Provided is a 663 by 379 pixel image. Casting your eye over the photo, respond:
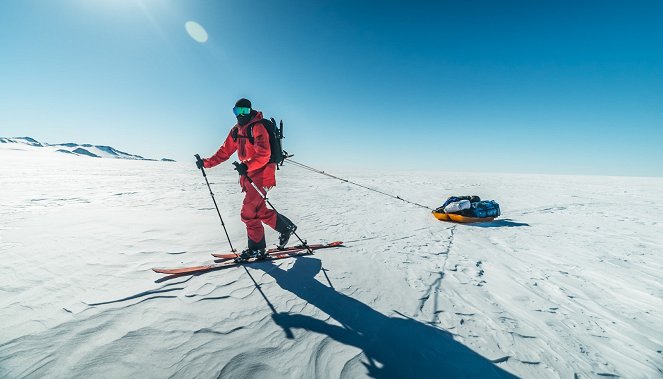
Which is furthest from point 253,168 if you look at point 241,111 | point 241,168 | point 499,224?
point 499,224

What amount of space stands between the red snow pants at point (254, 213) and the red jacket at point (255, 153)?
121 mm

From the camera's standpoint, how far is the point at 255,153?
14.4ft

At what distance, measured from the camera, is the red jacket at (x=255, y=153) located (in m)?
4.37

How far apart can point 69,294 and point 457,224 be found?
28.3ft

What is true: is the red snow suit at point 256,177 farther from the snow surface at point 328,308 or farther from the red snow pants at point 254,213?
the snow surface at point 328,308

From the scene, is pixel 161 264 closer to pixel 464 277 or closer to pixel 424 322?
pixel 424 322

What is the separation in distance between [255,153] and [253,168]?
26 cm

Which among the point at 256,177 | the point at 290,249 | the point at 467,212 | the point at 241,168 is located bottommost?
the point at 290,249

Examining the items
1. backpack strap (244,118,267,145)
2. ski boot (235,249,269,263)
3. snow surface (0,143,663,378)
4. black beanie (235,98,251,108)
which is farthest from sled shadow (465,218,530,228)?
black beanie (235,98,251,108)

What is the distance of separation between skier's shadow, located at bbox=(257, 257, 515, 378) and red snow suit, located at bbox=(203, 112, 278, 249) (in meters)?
1.59

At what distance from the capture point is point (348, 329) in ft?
8.95

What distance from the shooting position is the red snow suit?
4391 mm

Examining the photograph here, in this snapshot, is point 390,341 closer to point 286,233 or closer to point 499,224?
point 286,233

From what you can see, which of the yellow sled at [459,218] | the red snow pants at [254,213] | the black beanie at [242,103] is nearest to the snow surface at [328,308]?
the red snow pants at [254,213]
